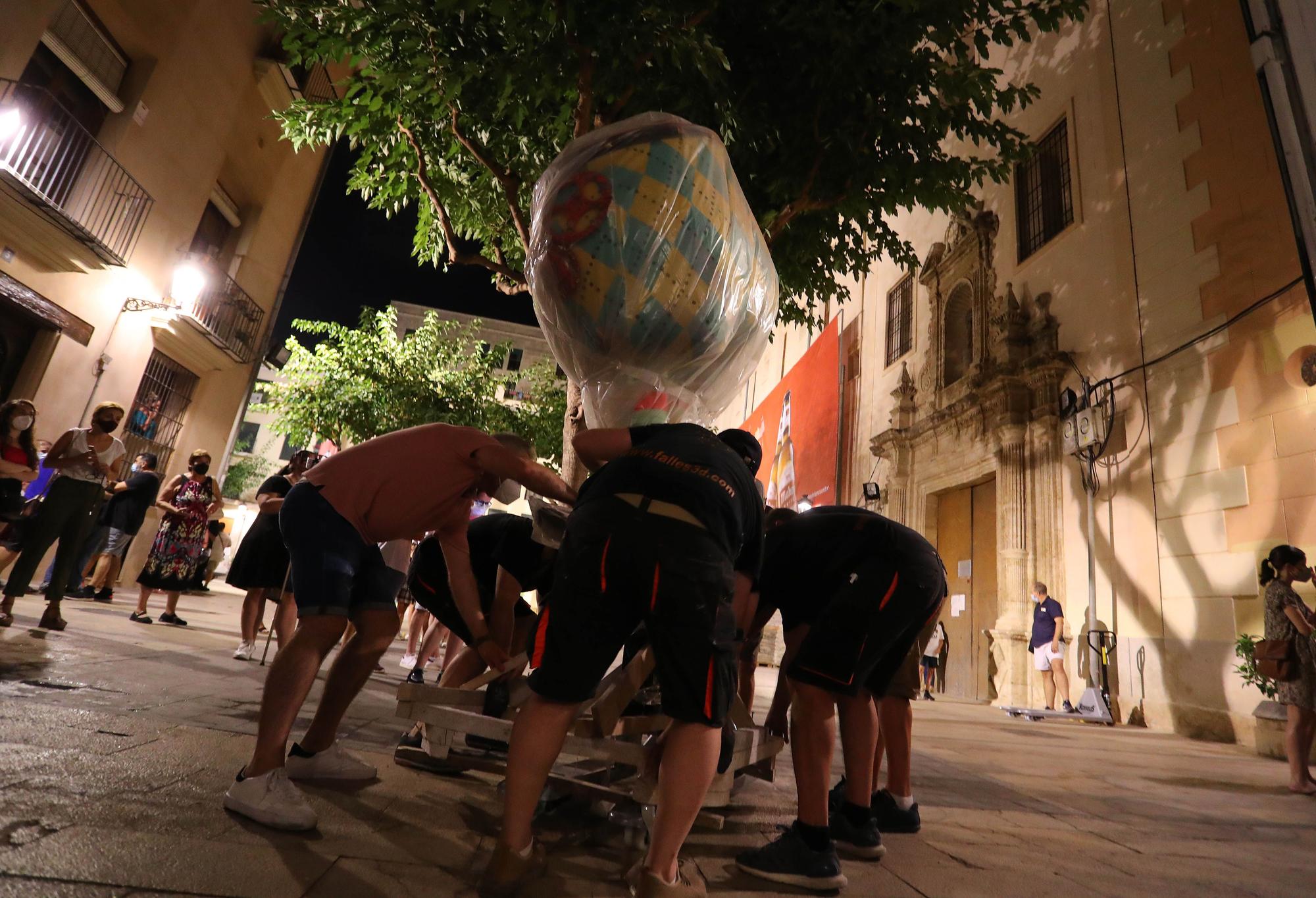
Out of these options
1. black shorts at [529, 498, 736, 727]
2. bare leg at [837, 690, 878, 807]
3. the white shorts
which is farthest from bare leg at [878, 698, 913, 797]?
the white shorts

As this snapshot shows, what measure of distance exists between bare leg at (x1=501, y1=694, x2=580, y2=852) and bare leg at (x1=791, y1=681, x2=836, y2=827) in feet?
2.62

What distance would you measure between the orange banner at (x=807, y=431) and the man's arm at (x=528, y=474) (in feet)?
43.6

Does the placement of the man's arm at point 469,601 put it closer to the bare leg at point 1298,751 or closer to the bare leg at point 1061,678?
the bare leg at point 1298,751

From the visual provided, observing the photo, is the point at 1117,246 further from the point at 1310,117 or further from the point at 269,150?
the point at 269,150

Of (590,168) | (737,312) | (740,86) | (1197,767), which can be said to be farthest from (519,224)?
(1197,767)

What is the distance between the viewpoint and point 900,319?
48.2 ft

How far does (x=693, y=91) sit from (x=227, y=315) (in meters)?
11.2

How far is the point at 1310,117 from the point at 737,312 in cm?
174

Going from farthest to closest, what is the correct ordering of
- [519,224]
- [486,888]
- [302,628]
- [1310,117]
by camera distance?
[519,224], [302,628], [1310,117], [486,888]

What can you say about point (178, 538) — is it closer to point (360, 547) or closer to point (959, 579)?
point (360, 547)

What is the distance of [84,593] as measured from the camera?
851cm

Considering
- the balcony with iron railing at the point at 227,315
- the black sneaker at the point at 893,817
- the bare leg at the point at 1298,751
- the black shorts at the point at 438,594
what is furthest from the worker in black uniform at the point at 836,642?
the balcony with iron railing at the point at 227,315

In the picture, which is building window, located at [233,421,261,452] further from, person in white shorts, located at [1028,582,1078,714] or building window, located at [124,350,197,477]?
person in white shorts, located at [1028,582,1078,714]

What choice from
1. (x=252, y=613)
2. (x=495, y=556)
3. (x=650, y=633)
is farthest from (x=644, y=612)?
(x=252, y=613)
